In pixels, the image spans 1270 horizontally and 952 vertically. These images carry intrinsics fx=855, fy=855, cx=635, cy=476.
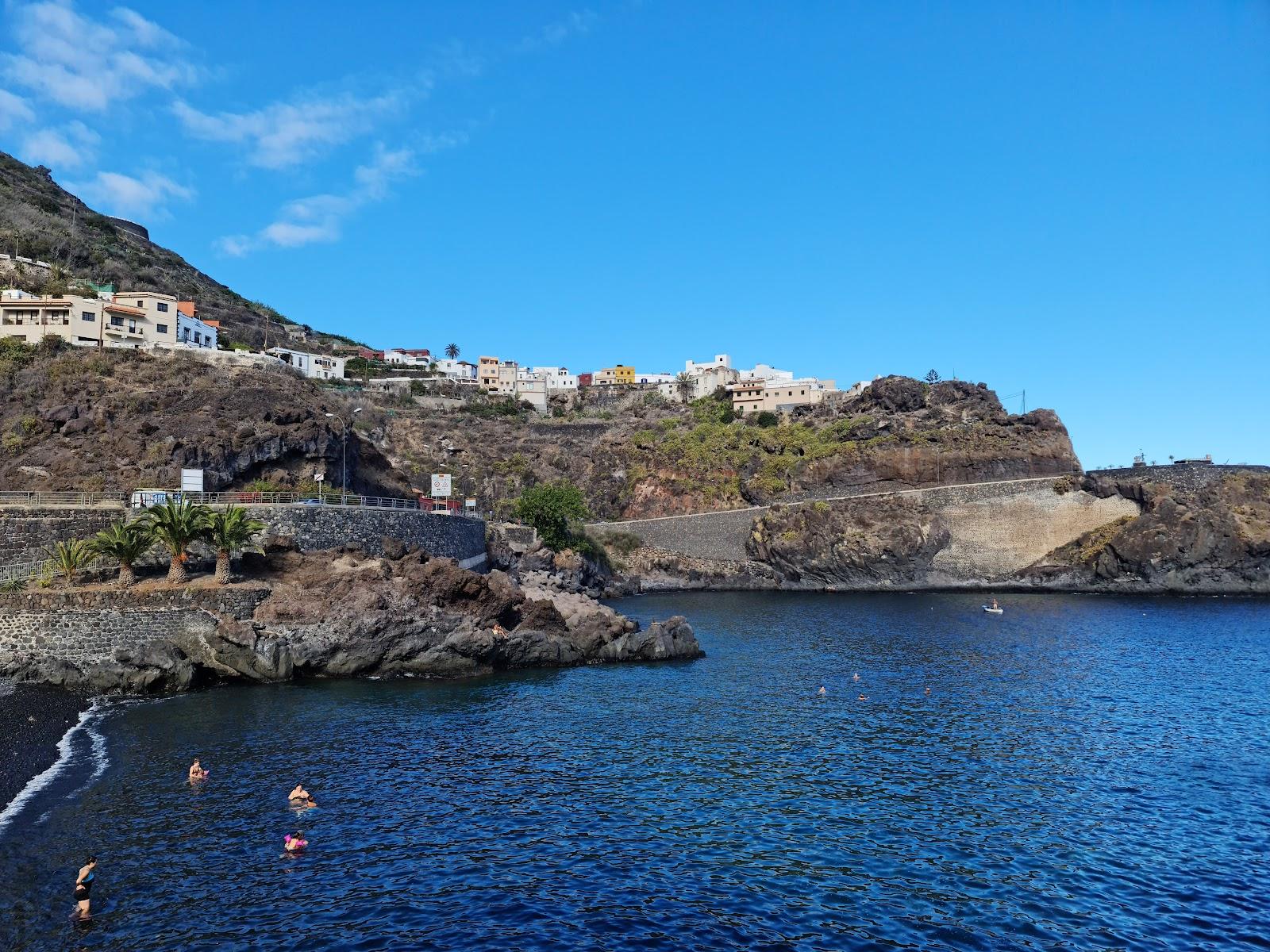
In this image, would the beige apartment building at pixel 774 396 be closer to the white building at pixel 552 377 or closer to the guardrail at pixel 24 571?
the white building at pixel 552 377

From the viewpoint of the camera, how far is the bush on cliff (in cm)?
8719

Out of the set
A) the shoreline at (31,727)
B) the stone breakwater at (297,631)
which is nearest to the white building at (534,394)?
the stone breakwater at (297,631)

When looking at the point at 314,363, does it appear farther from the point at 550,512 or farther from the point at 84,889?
the point at 84,889

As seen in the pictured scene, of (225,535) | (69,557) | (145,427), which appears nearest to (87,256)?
(145,427)

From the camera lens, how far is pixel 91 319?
72.2 metres

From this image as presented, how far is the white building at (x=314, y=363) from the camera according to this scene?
112 meters

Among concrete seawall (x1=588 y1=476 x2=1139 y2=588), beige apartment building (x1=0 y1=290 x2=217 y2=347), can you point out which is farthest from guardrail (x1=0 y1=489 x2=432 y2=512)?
concrete seawall (x1=588 y1=476 x2=1139 y2=588)

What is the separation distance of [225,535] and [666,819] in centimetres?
2713

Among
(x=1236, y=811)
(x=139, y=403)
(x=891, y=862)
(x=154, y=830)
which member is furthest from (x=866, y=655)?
(x=139, y=403)

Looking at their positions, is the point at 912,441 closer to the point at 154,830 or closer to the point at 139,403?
the point at 139,403

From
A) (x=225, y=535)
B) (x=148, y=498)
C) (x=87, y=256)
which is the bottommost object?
(x=225, y=535)

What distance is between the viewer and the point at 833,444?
10794 cm

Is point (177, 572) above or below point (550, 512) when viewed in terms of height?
below

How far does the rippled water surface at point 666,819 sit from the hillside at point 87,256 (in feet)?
236
